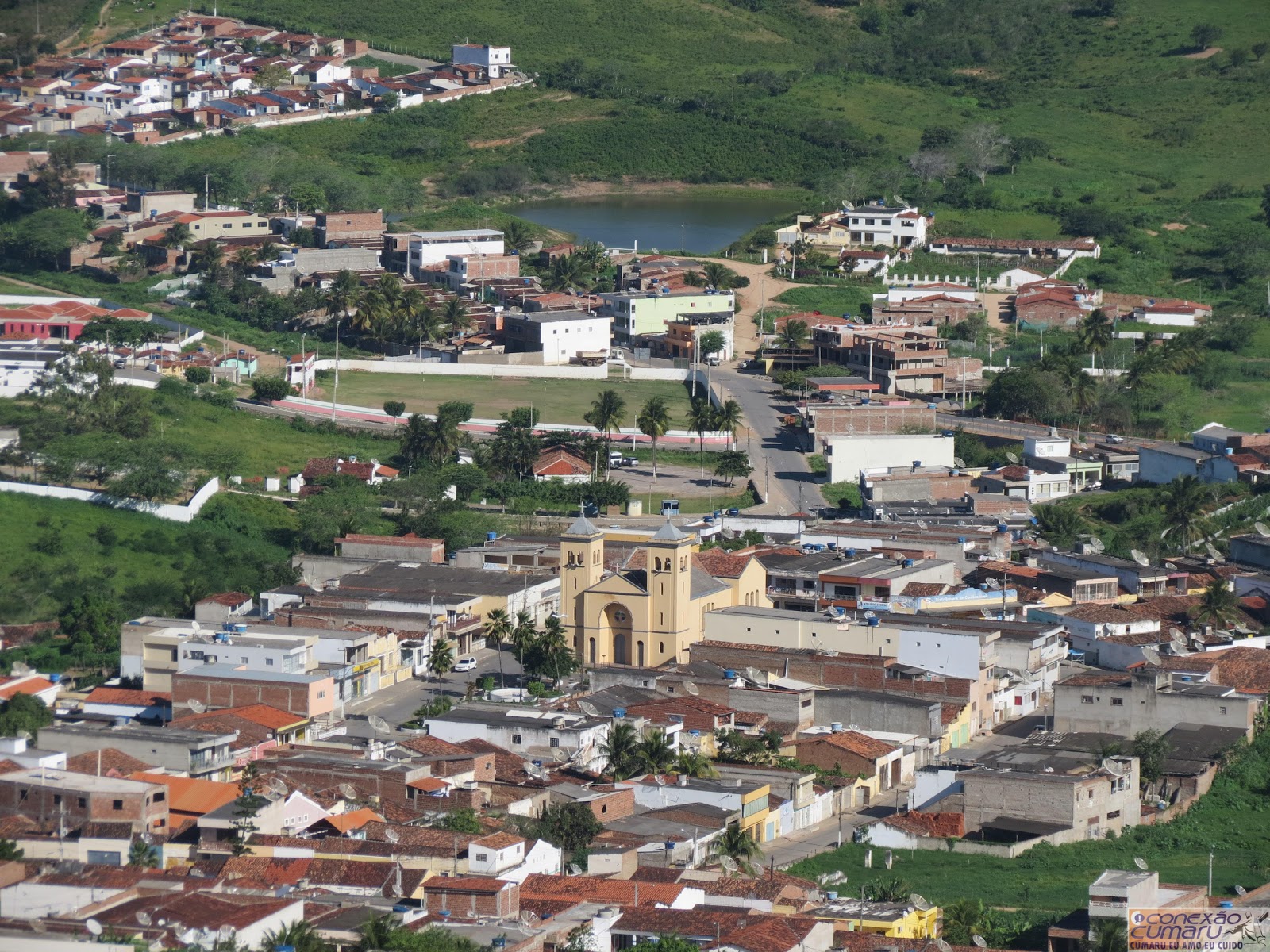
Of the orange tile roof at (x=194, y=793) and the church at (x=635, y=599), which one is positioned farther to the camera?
the church at (x=635, y=599)

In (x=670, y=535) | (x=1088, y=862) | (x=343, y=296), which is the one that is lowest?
(x=1088, y=862)

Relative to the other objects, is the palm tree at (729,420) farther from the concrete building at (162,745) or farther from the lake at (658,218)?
the concrete building at (162,745)

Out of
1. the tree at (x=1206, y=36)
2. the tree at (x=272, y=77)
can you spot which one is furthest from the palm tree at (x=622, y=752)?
the tree at (x=1206, y=36)

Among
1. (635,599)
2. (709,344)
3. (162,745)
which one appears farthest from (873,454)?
(162,745)

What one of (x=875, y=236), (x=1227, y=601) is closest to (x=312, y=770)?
(x=1227, y=601)

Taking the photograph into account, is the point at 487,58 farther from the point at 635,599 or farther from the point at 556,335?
the point at 635,599

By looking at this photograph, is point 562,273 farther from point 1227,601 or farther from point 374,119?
point 1227,601
